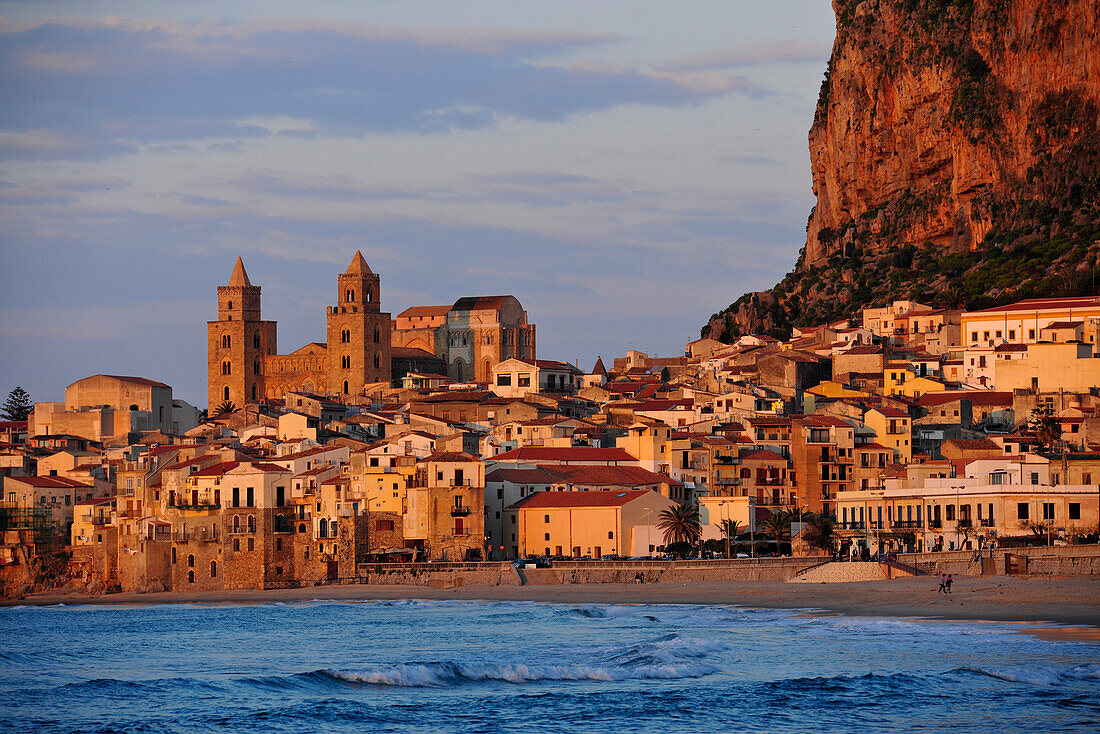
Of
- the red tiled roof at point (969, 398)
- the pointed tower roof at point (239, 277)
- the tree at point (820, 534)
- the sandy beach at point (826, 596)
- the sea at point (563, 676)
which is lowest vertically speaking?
the sea at point (563, 676)

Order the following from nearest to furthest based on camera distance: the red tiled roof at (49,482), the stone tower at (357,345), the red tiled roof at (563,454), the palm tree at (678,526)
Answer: the palm tree at (678,526) < the red tiled roof at (563,454) < the red tiled roof at (49,482) < the stone tower at (357,345)

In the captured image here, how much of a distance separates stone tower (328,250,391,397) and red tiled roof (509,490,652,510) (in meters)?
70.6

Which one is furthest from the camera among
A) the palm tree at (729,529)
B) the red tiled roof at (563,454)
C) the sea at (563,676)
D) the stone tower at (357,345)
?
the stone tower at (357,345)

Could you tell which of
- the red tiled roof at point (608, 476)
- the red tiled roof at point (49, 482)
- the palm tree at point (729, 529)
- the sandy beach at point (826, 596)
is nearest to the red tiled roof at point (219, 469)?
the sandy beach at point (826, 596)

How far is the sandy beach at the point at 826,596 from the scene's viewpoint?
156 feet

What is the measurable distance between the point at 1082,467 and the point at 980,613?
21665 millimetres

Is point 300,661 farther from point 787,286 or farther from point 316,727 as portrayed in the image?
point 787,286

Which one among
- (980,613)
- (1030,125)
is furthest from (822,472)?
(1030,125)

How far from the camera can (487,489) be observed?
72.5 meters

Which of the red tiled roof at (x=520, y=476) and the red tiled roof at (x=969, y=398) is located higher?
the red tiled roof at (x=969, y=398)

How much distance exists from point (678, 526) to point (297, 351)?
278 feet

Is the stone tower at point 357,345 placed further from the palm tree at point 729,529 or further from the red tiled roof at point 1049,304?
the palm tree at point 729,529

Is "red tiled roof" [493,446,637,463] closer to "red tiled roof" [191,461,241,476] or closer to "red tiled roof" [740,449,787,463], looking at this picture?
"red tiled roof" [740,449,787,463]

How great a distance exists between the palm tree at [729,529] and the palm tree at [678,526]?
3.62 feet
